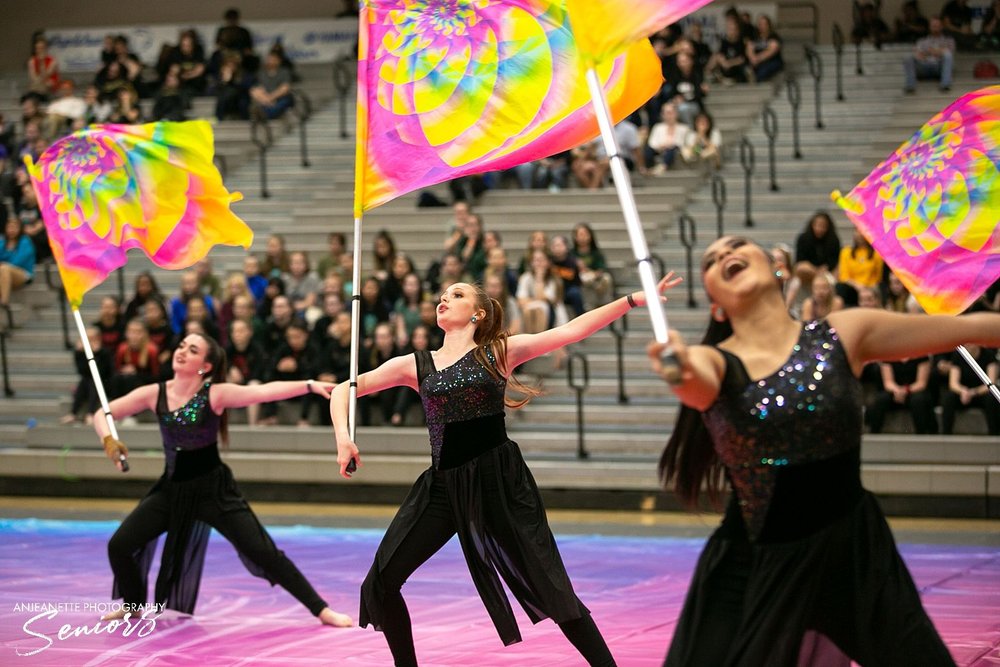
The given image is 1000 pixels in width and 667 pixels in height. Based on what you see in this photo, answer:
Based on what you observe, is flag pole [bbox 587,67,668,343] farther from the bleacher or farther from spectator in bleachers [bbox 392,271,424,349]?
spectator in bleachers [bbox 392,271,424,349]

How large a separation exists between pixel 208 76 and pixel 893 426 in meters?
11.9

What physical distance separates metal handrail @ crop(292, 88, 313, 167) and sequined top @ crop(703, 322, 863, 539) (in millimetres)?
14498

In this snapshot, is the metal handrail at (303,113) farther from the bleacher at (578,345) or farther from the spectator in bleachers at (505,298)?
the spectator in bleachers at (505,298)

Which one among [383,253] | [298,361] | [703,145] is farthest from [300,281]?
[703,145]

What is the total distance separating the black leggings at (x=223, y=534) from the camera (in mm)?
7207

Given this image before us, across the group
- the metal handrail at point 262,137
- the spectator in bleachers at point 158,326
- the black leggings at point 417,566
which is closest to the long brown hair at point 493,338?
the black leggings at point 417,566

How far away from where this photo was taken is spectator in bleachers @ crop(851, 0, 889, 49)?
17.2 meters

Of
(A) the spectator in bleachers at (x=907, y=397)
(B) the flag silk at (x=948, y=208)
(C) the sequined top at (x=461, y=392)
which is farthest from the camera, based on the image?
(A) the spectator in bleachers at (x=907, y=397)

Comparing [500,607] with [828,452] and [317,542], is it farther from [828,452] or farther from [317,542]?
[317,542]

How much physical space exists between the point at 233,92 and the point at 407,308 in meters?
7.17

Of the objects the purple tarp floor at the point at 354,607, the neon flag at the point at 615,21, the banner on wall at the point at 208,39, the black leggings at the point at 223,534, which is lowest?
the purple tarp floor at the point at 354,607

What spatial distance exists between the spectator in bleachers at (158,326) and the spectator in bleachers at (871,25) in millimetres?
9482

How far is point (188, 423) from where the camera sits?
23.8 ft

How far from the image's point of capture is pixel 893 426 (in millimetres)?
11031
